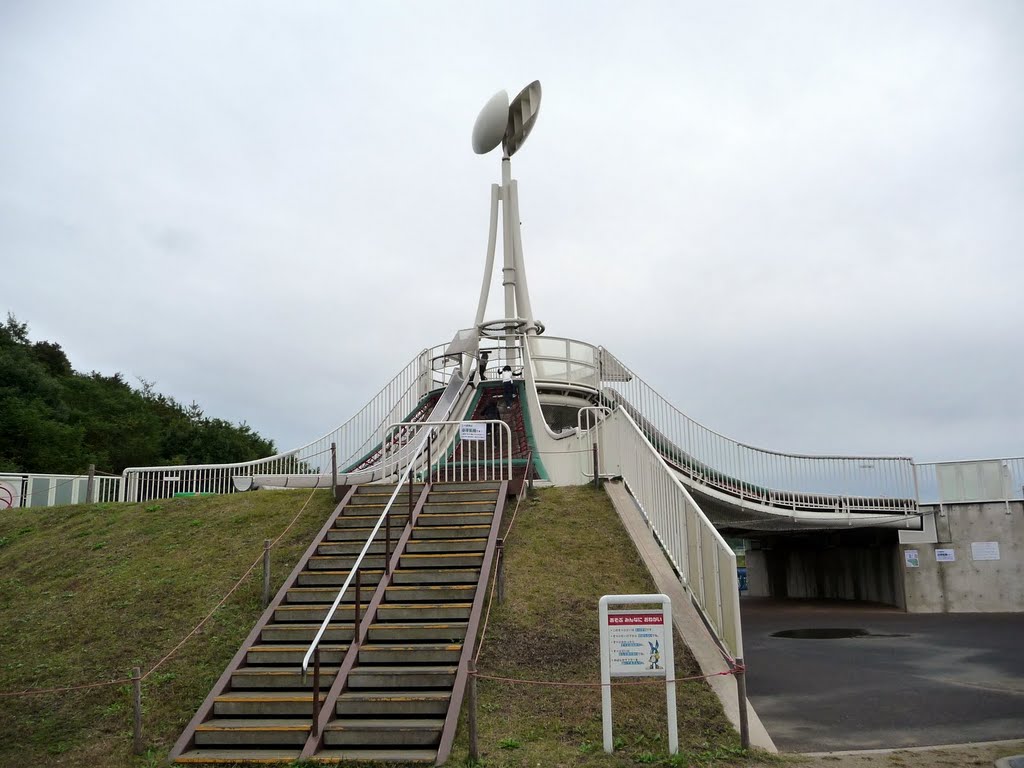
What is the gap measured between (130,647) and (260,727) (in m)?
2.61

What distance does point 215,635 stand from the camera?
9.27m

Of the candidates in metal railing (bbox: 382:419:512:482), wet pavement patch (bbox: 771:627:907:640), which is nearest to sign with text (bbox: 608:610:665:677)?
metal railing (bbox: 382:419:512:482)

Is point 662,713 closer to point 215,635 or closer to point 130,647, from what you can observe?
point 215,635

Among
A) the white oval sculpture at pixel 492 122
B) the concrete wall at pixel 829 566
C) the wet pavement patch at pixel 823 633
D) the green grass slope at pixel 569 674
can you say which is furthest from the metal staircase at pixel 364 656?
A: the white oval sculpture at pixel 492 122

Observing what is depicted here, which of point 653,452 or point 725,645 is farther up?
Result: point 653,452

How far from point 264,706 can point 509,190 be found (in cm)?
1888

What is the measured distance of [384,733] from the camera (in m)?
7.22

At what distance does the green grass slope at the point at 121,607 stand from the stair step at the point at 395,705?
1569 mm

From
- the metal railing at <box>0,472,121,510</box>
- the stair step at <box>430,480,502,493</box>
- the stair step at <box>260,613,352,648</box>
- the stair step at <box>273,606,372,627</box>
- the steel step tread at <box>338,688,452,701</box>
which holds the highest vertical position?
the metal railing at <box>0,472,121,510</box>

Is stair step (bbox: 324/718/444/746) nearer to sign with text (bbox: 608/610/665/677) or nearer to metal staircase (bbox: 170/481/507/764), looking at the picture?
metal staircase (bbox: 170/481/507/764)

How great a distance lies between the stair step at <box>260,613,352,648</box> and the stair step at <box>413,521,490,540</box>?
7.15 feet

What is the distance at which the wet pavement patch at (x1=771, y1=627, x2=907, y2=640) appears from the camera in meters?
13.9

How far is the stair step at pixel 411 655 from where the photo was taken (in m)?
8.41

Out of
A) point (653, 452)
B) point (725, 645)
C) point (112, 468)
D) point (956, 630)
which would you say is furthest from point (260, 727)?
point (112, 468)
